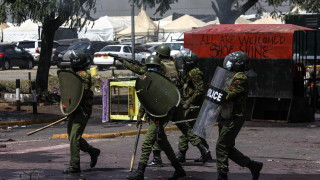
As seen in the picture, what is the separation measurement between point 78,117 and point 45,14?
42.8ft

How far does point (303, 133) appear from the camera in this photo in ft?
56.4

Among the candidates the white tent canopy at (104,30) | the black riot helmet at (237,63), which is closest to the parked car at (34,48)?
the white tent canopy at (104,30)

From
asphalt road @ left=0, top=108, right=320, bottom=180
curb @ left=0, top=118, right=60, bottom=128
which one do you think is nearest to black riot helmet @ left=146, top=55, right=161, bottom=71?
asphalt road @ left=0, top=108, right=320, bottom=180

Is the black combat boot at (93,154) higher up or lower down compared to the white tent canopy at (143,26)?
higher up

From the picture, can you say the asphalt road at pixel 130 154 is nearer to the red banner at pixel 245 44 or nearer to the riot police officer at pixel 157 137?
the riot police officer at pixel 157 137

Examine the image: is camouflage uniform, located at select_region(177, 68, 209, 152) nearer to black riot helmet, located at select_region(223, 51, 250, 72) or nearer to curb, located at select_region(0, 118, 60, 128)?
black riot helmet, located at select_region(223, 51, 250, 72)

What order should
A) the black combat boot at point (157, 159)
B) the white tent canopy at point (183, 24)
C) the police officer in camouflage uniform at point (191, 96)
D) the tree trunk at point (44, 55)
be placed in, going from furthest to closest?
1. the white tent canopy at point (183, 24)
2. the tree trunk at point (44, 55)
3. the police officer in camouflage uniform at point (191, 96)
4. the black combat boot at point (157, 159)

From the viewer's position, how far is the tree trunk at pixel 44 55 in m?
24.3

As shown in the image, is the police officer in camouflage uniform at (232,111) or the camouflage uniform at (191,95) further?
the camouflage uniform at (191,95)

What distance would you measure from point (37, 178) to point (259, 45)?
431 inches

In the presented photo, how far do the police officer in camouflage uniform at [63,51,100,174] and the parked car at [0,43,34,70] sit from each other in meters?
31.6

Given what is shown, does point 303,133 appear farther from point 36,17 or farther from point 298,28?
point 36,17

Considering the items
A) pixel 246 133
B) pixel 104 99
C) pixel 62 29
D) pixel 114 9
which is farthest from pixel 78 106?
pixel 114 9

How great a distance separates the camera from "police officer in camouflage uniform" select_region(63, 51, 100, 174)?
404 inches
